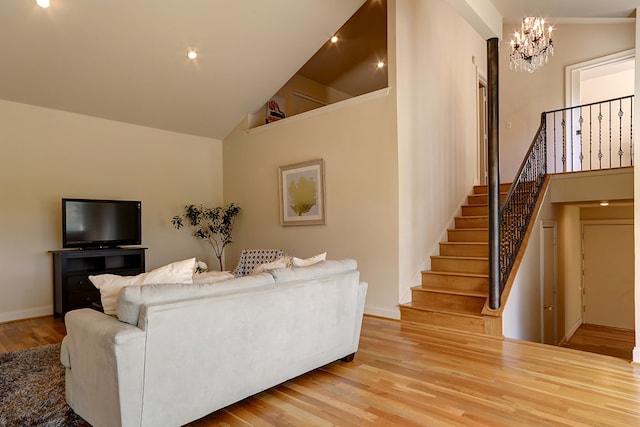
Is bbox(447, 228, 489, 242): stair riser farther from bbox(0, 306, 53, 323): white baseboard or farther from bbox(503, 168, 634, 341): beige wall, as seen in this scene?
bbox(0, 306, 53, 323): white baseboard

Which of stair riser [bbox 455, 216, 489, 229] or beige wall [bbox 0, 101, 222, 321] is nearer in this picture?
beige wall [bbox 0, 101, 222, 321]

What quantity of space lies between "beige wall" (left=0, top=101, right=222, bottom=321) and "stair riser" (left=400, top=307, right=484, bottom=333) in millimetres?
3985

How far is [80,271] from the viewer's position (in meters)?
5.03

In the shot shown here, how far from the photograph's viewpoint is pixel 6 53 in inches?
168

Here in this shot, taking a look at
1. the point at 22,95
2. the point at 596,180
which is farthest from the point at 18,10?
the point at 596,180

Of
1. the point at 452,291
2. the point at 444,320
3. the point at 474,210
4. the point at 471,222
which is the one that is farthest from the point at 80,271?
the point at 474,210

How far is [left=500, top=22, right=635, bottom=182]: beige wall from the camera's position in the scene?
642 cm

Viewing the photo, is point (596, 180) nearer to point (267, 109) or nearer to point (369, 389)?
point (369, 389)

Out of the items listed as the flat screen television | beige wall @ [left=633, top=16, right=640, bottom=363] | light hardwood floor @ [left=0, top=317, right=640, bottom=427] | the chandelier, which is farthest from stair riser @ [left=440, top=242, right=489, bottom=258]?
the flat screen television

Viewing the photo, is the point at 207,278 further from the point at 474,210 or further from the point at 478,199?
the point at 478,199

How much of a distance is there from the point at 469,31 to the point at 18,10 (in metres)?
6.25

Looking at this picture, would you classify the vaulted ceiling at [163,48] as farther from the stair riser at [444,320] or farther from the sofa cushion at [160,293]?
the sofa cushion at [160,293]

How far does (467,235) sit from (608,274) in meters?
3.51

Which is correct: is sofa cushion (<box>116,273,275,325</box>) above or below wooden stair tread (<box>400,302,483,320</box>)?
above
